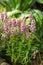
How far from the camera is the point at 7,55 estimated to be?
352 cm

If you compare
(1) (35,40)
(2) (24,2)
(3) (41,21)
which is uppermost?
(2) (24,2)

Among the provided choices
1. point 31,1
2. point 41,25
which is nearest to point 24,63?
point 41,25

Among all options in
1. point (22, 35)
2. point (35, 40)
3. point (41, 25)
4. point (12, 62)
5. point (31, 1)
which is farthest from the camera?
point (31, 1)

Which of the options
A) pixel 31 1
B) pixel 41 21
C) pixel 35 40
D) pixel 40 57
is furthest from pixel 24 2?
pixel 40 57

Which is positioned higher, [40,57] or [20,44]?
[20,44]

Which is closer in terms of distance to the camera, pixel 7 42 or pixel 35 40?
pixel 7 42

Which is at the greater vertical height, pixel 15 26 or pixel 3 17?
pixel 3 17

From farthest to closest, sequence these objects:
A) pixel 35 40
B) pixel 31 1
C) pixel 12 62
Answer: pixel 31 1 < pixel 35 40 < pixel 12 62

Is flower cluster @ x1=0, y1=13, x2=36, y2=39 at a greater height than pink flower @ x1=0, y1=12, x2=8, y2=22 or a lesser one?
lesser

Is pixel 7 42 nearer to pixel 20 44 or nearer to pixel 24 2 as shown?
pixel 20 44

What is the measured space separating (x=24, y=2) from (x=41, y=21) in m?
0.96

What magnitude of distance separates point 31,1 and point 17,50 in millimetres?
1807

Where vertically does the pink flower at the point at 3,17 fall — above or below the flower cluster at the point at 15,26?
above

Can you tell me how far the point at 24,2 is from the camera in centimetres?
502
